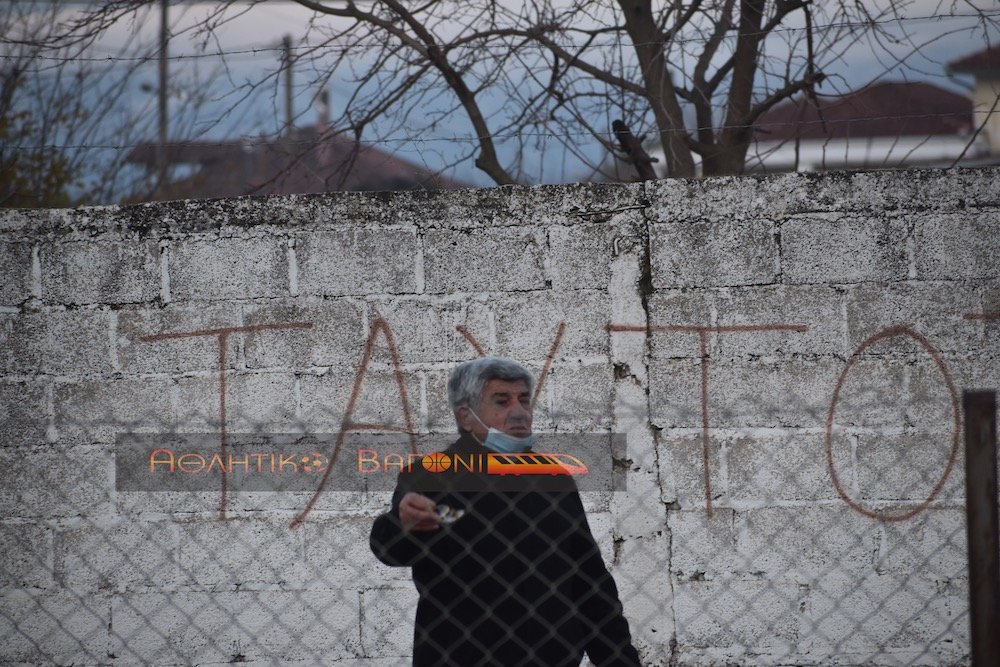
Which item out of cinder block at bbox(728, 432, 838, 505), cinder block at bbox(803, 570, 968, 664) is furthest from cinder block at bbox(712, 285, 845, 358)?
cinder block at bbox(803, 570, 968, 664)

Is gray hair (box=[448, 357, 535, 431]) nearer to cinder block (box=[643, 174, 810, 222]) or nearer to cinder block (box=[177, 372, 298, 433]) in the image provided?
cinder block (box=[177, 372, 298, 433])

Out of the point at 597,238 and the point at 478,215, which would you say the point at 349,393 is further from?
the point at 597,238

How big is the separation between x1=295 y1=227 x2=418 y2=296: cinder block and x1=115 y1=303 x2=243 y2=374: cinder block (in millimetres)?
271

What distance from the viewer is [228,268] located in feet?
10.1

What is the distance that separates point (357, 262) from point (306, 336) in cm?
27

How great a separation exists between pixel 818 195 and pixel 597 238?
67cm

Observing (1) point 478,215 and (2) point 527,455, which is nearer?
(2) point 527,455

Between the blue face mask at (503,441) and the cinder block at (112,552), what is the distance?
1.07m

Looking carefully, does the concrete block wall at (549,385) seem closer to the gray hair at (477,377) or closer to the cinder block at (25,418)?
the cinder block at (25,418)

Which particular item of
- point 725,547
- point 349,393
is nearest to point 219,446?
point 349,393

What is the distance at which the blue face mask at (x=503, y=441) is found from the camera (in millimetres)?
2668

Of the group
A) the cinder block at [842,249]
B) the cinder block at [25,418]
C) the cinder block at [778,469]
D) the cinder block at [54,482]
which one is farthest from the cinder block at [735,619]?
the cinder block at [25,418]

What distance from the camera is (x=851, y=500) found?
9.70ft

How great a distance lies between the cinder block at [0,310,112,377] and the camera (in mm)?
3072
